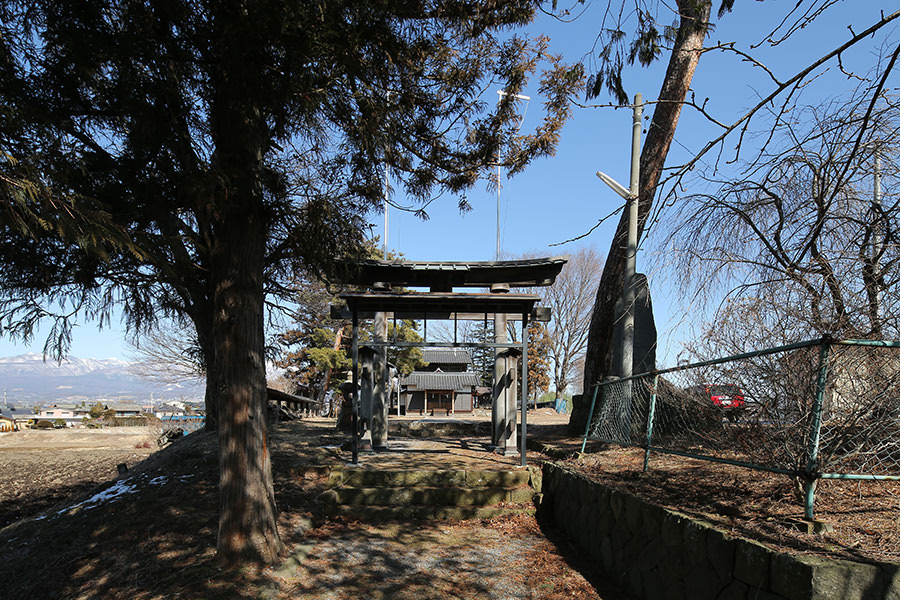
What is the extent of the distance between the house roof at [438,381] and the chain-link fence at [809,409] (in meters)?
25.2

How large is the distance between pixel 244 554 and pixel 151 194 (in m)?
3.70

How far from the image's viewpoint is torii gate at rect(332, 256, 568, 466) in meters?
8.12

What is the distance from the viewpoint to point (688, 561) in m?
3.59

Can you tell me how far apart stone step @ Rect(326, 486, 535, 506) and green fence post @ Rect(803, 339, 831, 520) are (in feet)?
13.8

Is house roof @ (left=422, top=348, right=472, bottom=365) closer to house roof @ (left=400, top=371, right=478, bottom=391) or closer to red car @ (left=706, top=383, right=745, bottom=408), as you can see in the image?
house roof @ (left=400, top=371, right=478, bottom=391)

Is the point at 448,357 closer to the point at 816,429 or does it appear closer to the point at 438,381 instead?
the point at 438,381

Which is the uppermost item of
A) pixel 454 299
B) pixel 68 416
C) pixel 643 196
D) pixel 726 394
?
pixel 643 196

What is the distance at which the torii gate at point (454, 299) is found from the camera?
812cm

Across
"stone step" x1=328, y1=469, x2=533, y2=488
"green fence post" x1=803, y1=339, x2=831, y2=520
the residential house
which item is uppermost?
"green fence post" x1=803, y1=339, x2=831, y2=520

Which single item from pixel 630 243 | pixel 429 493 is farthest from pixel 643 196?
pixel 429 493

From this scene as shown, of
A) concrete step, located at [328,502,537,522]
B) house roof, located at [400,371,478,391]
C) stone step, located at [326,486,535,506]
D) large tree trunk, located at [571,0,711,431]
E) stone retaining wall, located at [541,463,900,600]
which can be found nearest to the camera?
stone retaining wall, located at [541,463,900,600]

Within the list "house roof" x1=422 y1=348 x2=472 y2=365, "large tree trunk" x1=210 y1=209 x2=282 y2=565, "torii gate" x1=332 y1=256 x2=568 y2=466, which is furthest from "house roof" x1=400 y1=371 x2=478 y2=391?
"large tree trunk" x1=210 y1=209 x2=282 y2=565

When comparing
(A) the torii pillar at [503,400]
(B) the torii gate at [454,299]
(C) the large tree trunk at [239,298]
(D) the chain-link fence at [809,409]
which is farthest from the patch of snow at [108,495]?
(D) the chain-link fence at [809,409]

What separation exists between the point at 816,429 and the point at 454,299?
558cm
